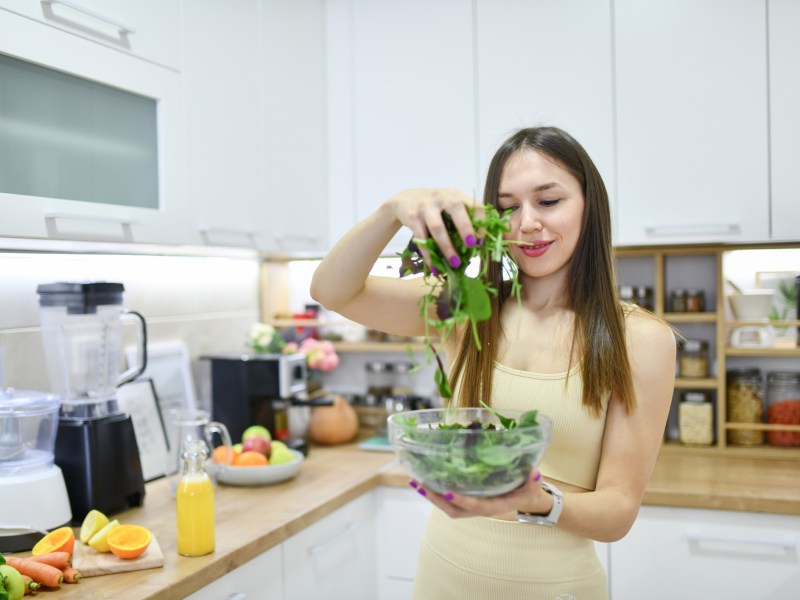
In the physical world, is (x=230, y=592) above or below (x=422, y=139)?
below

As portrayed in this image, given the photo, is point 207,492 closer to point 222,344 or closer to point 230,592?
point 230,592

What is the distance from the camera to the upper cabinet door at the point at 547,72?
2.33 m

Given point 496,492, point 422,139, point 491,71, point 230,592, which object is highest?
point 491,71

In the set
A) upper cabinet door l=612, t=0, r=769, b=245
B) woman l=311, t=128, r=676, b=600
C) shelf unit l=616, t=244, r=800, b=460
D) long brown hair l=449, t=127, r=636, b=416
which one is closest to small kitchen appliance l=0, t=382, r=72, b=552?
woman l=311, t=128, r=676, b=600

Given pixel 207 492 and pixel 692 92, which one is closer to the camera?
pixel 207 492

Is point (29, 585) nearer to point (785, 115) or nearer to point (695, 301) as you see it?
point (695, 301)

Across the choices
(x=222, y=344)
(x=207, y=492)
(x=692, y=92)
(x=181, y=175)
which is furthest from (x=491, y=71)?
(x=207, y=492)

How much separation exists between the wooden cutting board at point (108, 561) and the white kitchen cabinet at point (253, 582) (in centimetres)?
10

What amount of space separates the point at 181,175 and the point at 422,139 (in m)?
0.85

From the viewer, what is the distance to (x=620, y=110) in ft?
7.61

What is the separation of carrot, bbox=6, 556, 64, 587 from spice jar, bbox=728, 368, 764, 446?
201 centimetres

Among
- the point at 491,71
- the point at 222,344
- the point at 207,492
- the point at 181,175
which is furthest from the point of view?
the point at 222,344

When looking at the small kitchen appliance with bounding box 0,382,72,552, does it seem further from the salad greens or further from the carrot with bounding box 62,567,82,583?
the salad greens

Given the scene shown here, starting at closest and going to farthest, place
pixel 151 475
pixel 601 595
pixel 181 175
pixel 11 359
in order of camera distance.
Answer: pixel 601 595
pixel 11 359
pixel 181 175
pixel 151 475
